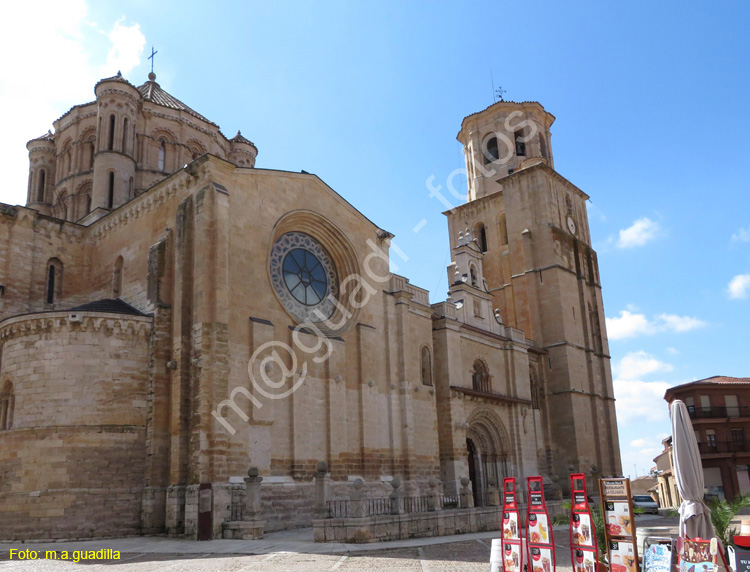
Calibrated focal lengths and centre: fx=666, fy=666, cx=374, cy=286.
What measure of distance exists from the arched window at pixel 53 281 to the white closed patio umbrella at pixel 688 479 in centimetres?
2052

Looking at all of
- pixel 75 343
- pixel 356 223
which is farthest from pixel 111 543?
pixel 356 223

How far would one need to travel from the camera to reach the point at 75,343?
1816 cm

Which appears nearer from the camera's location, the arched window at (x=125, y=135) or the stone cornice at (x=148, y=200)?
the stone cornice at (x=148, y=200)

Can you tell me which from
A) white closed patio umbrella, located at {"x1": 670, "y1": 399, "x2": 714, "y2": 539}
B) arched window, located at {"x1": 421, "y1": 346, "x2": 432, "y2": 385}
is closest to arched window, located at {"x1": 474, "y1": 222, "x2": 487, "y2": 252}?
arched window, located at {"x1": 421, "y1": 346, "x2": 432, "y2": 385}

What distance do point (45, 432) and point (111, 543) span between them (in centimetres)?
359

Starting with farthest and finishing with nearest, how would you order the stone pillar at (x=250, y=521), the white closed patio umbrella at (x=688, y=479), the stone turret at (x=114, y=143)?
1. the stone turret at (x=114, y=143)
2. the stone pillar at (x=250, y=521)
3. the white closed patio umbrella at (x=688, y=479)

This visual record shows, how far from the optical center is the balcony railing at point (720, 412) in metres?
44.3

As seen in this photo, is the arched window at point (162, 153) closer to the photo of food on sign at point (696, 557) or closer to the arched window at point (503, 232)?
the arched window at point (503, 232)

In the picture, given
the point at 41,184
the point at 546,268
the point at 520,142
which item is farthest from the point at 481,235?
the point at 41,184

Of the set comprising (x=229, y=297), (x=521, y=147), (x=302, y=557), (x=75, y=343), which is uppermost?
(x=521, y=147)

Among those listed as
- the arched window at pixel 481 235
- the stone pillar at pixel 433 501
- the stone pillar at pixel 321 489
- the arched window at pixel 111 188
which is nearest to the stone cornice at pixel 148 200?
the arched window at pixel 111 188

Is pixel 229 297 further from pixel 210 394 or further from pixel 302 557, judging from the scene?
pixel 302 557

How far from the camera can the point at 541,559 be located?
8734 mm

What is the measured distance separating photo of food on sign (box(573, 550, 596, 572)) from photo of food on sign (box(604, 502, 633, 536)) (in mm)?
396
